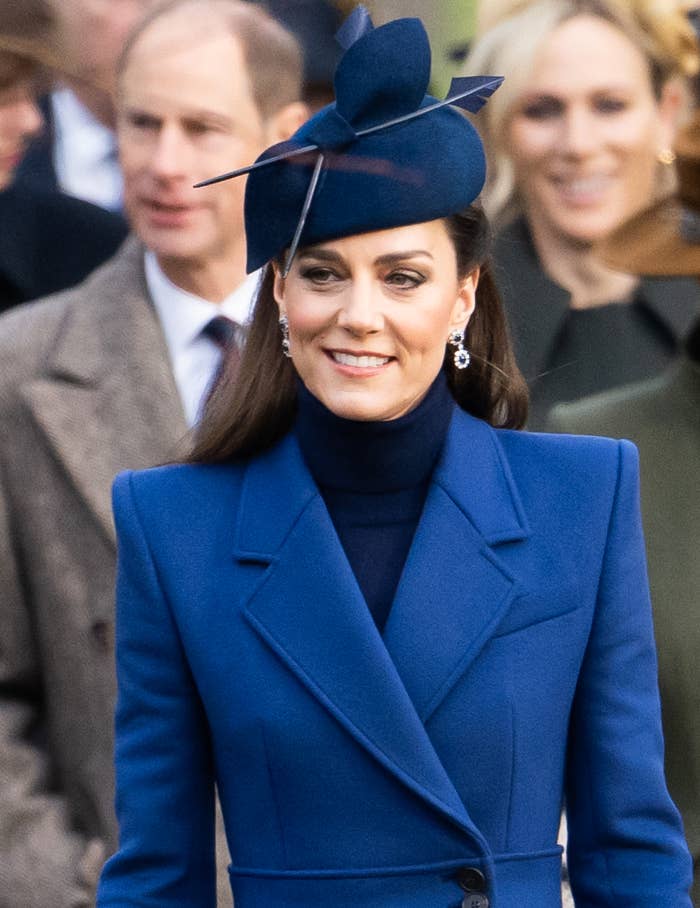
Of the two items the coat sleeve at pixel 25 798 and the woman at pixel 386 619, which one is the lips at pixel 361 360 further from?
the coat sleeve at pixel 25 798

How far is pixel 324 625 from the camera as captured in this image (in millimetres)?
3043

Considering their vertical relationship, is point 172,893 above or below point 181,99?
below

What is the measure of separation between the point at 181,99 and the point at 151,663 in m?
1.67

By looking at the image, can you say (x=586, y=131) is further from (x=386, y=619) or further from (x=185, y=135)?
(x=386, y=619)

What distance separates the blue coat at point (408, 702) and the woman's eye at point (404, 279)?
10.9 inches

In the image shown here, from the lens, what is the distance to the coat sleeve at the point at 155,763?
307cm

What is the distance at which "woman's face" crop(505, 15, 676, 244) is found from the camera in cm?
480

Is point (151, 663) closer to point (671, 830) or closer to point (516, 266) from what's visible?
point (671, 830)

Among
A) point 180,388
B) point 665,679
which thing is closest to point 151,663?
point 665,679

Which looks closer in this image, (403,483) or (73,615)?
(403,483)

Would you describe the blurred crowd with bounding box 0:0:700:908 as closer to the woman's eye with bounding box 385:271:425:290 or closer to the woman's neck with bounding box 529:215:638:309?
the woman's neck with bounding box 529:215:638:309

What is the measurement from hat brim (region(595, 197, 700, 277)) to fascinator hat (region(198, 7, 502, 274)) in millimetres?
1088

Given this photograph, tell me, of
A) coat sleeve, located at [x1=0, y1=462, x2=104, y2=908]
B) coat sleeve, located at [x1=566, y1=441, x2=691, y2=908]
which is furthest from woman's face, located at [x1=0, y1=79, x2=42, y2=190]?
coat sleeve, located at [x1=566, y1=441, x2=691, y2=908]

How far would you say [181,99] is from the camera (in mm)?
4418
